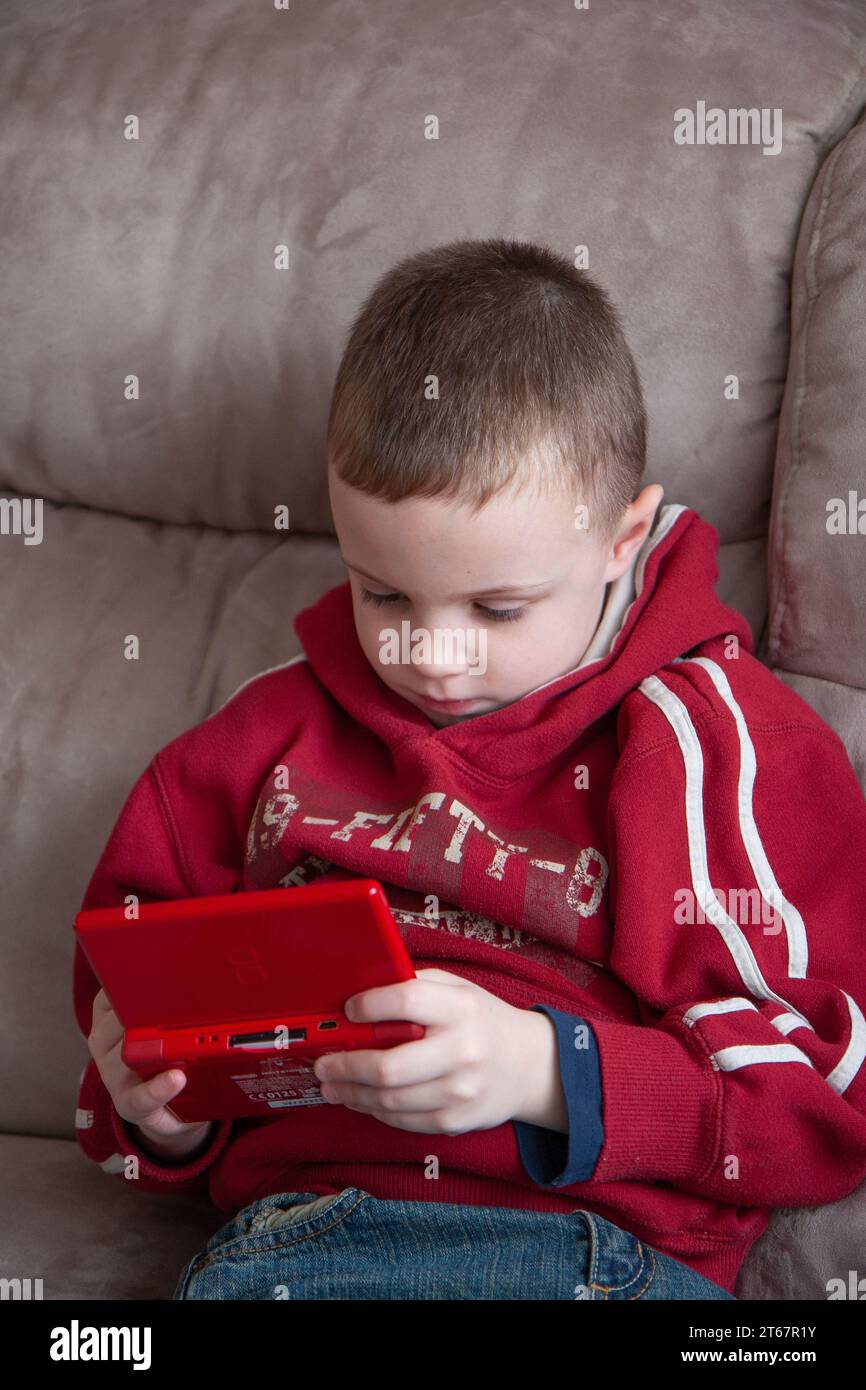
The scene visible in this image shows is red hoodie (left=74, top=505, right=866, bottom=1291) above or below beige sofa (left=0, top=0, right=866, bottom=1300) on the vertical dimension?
below

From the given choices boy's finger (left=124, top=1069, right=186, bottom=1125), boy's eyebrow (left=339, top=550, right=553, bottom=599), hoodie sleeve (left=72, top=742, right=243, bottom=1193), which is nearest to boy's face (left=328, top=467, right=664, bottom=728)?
boy's eyebrow (left=339, top=550, right=553, bottom=599)

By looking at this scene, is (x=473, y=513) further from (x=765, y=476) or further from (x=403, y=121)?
(x=403, y=121)

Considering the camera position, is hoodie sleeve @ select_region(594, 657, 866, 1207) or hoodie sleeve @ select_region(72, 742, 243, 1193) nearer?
hoodie sleeve @ select_region(594, 657, 866, 1207)

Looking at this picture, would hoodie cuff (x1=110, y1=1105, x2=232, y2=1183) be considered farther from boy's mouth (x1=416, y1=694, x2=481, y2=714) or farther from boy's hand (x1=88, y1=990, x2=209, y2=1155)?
boy's mouth (x1=416, y1=694, x2=481, y2=714)

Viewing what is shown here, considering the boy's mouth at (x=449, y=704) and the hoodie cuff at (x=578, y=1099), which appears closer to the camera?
the hoodie cuff at (x=578, y=1099)

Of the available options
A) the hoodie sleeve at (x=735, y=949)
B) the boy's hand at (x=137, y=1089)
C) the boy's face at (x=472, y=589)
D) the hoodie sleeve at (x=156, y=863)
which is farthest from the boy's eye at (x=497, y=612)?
the boy's hand at (x=137, y=1089)

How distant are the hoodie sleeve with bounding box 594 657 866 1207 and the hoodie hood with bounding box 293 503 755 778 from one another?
0.09 feet

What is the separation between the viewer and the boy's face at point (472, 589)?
3.28ft

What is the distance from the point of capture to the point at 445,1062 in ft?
3.00

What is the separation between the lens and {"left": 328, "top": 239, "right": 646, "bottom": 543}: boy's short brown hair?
1002 millimetres

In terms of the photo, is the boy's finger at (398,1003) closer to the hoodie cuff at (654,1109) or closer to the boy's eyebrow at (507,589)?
the hoodie cuff at (654,1109)

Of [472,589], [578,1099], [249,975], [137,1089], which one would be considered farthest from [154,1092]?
[472,589]

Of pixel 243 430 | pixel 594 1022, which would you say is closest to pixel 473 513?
pixel 594 1022

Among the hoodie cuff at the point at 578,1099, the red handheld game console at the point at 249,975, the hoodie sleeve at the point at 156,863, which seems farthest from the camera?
the hoodie sleeve at the point at 156,863
